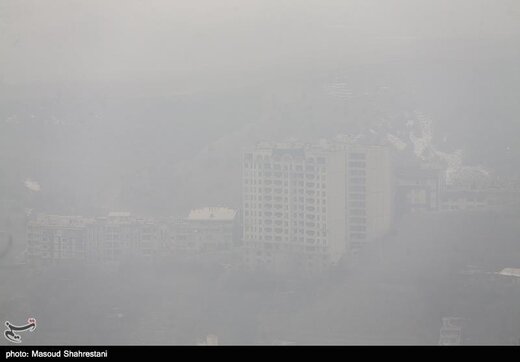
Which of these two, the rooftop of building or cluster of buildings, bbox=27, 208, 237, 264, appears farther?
the rooftop of building

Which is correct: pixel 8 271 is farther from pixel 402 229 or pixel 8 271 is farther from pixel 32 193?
pixel 402 229

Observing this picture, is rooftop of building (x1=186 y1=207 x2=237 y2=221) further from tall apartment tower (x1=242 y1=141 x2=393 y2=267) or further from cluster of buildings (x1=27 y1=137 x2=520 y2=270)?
tall apartment tower (x1=242 y1=141 x2=393 y2=267)

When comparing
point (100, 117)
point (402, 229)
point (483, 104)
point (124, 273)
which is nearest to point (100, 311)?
point (124, 273)

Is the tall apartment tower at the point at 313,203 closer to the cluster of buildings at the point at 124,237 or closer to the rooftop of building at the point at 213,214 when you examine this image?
the rooftop of building at the point at 213,214

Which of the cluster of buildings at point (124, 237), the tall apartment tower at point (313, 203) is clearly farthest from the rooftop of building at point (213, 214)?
the tall apartment tower at point (313, 203)

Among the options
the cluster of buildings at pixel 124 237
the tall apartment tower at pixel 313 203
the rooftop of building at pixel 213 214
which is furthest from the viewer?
the rooftop of building at pixel 213 214

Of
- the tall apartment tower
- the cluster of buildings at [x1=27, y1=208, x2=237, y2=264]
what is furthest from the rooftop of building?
the tall apartment tower

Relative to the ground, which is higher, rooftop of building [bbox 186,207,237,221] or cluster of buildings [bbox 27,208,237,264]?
rooftop of building [bbox 186,207,237,221]
